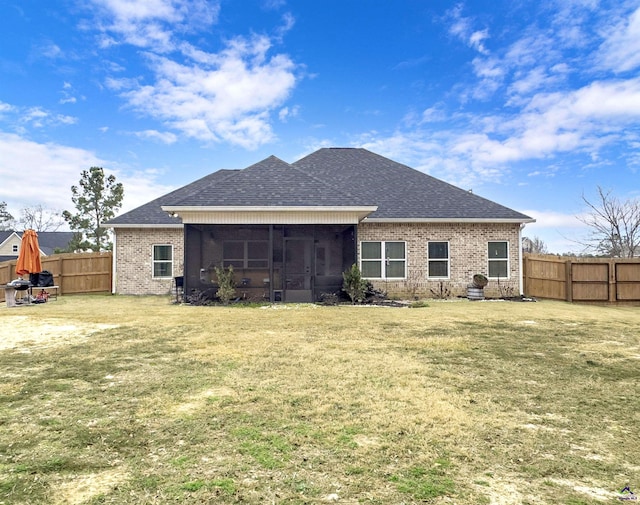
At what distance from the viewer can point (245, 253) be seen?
53.4ft

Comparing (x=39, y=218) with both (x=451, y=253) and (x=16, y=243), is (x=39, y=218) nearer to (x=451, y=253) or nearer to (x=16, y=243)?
(x=16, y=243)

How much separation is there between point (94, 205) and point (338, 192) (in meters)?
24.1

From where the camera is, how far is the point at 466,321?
9.83m

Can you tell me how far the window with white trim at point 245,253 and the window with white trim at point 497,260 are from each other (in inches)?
374

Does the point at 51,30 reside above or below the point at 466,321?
above

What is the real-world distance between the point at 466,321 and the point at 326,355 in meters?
5.31

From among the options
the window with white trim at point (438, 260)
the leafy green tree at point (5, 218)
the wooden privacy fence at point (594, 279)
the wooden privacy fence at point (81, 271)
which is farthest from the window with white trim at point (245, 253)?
the leafy green tree at point (5, 218)

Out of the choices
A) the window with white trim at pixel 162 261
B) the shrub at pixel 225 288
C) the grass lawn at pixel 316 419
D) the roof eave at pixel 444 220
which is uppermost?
the roof eave at pixel 444 220

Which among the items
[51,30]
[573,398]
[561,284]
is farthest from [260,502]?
[51,30]

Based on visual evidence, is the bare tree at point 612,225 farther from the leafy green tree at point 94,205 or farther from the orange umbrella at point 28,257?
the leafy green tree at point 94,205

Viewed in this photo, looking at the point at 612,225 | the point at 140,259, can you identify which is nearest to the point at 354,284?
the point at 140,259

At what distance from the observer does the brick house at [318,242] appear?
14.0 meters

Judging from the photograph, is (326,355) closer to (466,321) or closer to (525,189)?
(466,321)

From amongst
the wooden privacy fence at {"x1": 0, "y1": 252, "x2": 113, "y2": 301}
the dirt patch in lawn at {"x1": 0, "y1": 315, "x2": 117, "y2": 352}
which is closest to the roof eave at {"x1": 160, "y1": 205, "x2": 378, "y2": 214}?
the dirt patch in lawn at {"x1": 0, "y1": 315, "x2": 117, "y2": 352}
